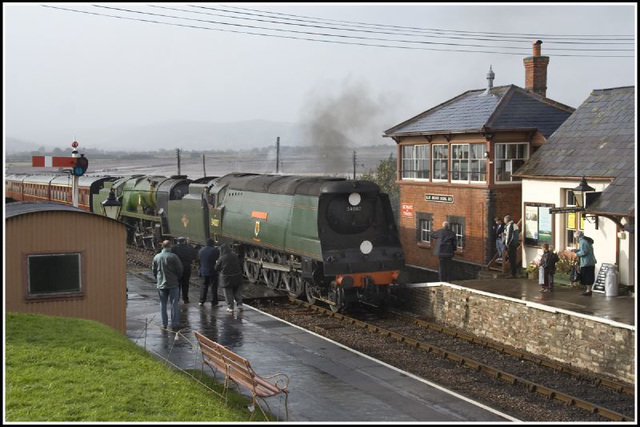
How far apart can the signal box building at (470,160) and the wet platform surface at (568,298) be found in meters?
3.26

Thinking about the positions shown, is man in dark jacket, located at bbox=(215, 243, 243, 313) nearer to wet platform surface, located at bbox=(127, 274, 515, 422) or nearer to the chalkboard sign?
wet platform surface, located at bbox=(127, 274, 515, 422)

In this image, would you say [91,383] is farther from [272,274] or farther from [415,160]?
[415,160]

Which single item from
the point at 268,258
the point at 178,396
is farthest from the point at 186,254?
the point at 178,396

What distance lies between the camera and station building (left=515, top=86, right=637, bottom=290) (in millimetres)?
16078

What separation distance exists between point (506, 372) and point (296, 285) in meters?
7.63

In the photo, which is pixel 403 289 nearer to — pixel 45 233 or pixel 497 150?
pixel 497 150

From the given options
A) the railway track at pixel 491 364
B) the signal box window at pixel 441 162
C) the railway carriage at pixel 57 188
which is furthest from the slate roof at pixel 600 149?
the railway carriage at pixel 57 188

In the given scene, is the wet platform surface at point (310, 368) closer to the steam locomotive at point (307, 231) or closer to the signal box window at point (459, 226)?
the steam locomotive at point (307, 231)

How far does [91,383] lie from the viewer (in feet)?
29.3

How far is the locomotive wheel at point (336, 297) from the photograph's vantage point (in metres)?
17.4

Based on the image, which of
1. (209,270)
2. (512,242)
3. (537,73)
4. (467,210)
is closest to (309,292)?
(209,270)

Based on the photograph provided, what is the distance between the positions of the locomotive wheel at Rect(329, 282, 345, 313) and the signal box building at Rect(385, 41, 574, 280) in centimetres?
562

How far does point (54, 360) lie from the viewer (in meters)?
9.88

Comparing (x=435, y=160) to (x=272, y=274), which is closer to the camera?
(x=272, y=274)
